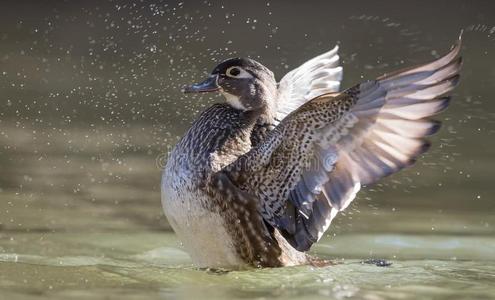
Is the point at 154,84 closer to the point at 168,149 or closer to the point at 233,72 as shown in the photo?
the point at 168,149

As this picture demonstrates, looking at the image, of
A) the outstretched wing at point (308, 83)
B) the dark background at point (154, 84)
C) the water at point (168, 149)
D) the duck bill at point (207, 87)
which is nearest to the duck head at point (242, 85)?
the duck bill at point (207, 87)

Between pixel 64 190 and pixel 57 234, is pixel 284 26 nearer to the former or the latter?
pixel 64 190

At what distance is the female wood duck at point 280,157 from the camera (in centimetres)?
558

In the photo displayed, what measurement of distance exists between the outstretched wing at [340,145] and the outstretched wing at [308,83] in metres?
1.05

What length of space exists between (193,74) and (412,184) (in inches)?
116

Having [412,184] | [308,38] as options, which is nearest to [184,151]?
[412,184]

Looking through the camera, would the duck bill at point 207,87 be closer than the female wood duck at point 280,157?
No

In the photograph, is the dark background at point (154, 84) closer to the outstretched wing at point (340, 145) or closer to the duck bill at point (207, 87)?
the duck bill at point (207, 87)

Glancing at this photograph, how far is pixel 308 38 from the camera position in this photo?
37.9ft

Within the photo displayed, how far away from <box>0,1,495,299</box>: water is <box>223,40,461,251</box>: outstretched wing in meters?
0.35

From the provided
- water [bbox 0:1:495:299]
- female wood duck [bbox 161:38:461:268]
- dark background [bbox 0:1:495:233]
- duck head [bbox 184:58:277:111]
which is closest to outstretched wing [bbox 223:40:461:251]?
female wood duck [bbox 161:38:461:268]

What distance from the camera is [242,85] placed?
21.5ft

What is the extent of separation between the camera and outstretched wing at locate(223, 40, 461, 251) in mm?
5504

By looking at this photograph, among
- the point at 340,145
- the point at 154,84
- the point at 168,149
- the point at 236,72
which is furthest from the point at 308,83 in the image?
the point at 154,84
